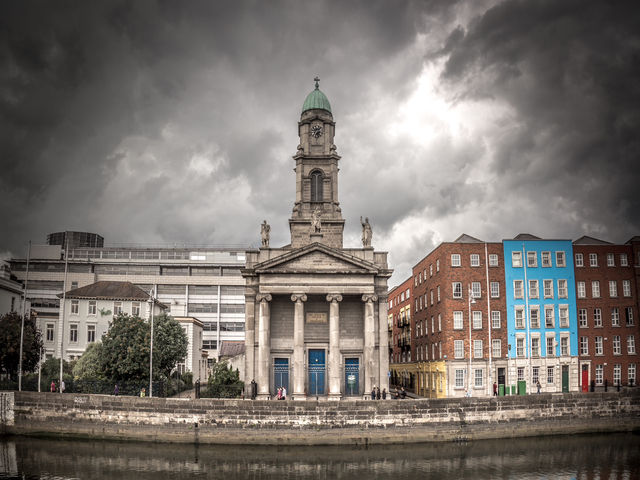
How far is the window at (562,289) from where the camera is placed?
56.9 metres

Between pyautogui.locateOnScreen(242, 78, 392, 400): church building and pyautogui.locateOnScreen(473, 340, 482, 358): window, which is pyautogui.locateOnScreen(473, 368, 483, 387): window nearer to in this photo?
pyautogui.locateOnScreen(473, 340, 482, 358): window

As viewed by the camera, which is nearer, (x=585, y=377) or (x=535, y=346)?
(x=585, y=377)

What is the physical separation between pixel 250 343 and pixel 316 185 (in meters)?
16.8

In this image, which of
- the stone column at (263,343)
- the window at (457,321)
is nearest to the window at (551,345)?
the window at (457,321)

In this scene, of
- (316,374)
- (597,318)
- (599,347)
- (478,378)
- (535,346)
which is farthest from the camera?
(597,318)

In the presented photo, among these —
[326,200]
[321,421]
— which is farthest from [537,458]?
[326,200]

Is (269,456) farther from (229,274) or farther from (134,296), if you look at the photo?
(229,274)

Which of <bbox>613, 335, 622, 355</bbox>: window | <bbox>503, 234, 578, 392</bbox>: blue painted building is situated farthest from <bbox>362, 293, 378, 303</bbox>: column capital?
<bbox>613, 335, 622, 355</bbox>: window

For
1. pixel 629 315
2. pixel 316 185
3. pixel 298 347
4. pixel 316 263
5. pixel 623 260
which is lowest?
pixel 298 347

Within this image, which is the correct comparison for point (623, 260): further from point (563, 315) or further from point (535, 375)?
point (535, 375)

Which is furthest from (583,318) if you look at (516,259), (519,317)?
(516,259)

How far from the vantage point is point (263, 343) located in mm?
48250

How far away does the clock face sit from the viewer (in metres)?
57.0

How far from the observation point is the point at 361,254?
5175 centimetres
